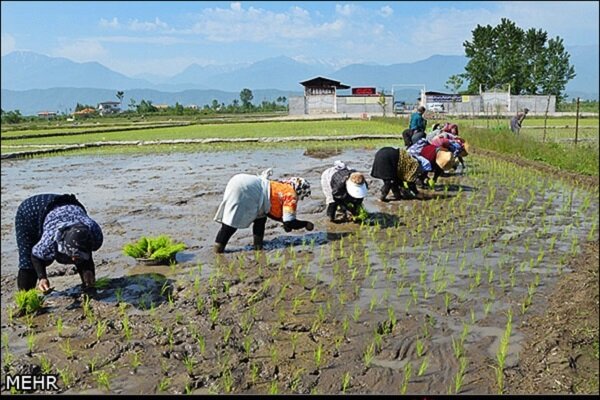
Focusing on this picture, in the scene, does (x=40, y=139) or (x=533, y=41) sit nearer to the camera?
(x=533, y=41)

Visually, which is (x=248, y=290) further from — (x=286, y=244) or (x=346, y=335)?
(x=286, y=244)

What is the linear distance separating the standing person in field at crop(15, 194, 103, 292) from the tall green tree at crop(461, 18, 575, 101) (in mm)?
5029

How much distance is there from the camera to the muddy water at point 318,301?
3.07 m

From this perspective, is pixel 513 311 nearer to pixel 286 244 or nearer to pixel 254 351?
pixel 254 351

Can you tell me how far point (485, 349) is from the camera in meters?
3.27

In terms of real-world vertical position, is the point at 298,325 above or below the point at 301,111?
below

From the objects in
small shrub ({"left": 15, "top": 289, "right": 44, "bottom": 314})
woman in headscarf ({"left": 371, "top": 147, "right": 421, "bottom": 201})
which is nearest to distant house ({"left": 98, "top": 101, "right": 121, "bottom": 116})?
woman in headscarf ({"left": 371, "top": 147, "right": 421, "bottom": 201})

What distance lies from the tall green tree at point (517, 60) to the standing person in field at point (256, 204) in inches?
123

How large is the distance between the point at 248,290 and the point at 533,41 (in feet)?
19.1

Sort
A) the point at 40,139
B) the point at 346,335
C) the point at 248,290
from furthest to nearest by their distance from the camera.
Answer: the point at 40,139 → the point at 248,290 → the point at 346,335

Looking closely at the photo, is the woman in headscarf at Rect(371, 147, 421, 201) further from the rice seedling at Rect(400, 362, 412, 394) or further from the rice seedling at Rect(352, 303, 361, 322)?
the rice seedling at Rect(400, 362, 412, 394)

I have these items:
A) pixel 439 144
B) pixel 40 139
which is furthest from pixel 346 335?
pixel 40 139

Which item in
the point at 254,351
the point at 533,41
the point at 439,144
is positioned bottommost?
the point at 254,351

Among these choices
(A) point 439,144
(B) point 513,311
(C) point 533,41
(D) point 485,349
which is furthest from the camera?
(A) point 439,144
